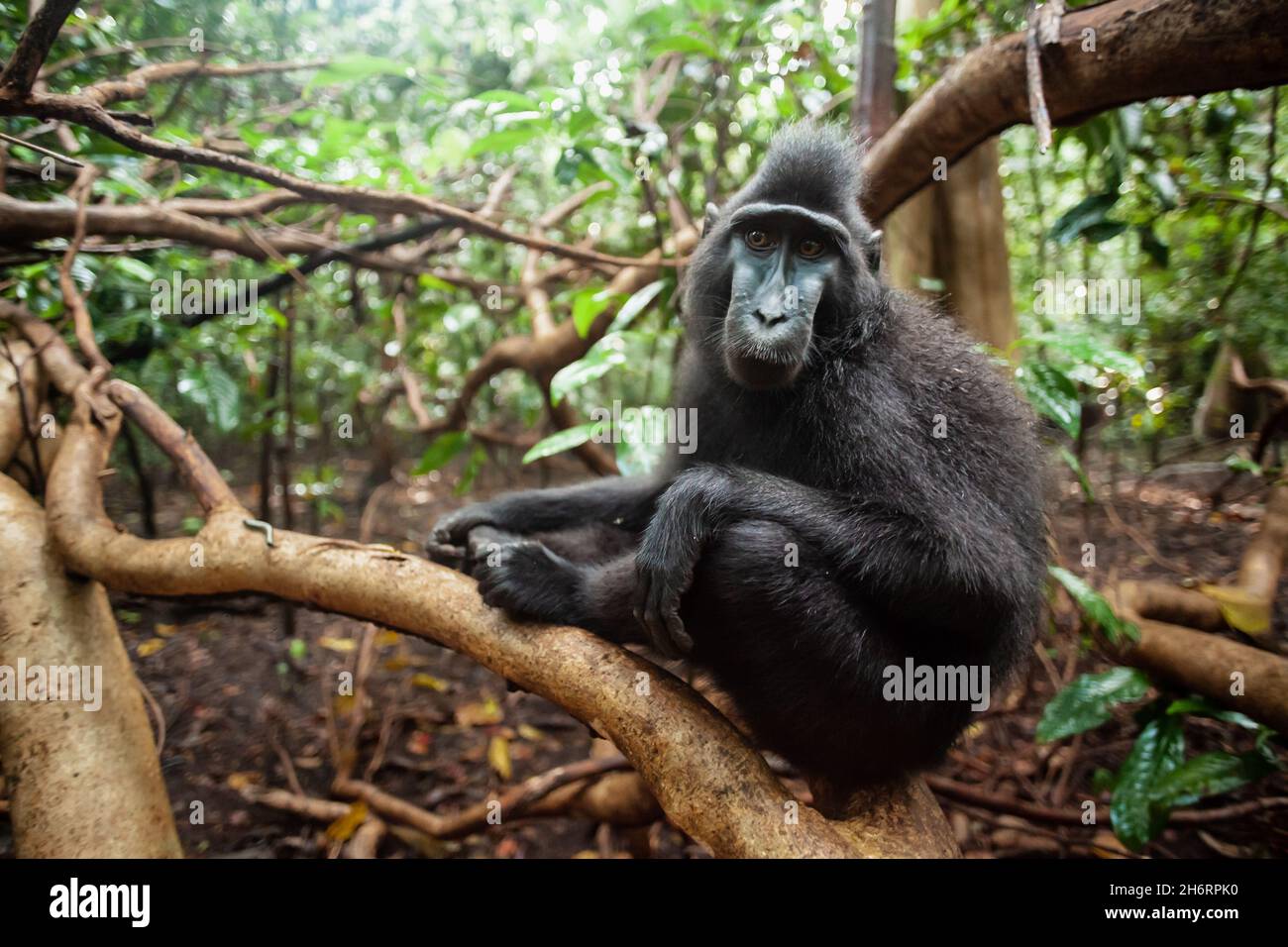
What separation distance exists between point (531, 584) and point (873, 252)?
78.5 inches

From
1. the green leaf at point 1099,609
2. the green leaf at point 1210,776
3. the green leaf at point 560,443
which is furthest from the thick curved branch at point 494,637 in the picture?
the green leaf at point 1210,776

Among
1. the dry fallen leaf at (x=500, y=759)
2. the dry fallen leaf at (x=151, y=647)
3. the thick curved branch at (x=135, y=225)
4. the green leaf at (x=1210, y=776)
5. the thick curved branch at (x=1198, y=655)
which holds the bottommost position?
the dry fallen leaf at (x=500, y=759)

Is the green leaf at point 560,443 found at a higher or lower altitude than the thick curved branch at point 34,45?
lower

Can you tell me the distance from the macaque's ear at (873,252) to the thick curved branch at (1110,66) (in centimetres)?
61

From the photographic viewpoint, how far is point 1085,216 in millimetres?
3730

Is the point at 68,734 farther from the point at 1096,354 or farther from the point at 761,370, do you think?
the point at 1096,354

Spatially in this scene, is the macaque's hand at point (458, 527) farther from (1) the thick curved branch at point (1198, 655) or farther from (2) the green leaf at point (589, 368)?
(1) the thick curved branch at point (1198, 655)

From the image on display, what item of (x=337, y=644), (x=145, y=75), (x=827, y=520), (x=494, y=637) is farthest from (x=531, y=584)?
(x=337, y=644)

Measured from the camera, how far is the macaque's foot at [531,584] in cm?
249

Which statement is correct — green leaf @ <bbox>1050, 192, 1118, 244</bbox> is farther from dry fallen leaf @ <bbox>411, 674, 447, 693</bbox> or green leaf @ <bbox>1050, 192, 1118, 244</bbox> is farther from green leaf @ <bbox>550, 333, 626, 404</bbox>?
dry fallen leaf @ <bbox>411, 674, 447, 693</bbox>

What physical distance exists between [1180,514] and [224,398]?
8.03m

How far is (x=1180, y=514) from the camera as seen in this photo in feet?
21.6

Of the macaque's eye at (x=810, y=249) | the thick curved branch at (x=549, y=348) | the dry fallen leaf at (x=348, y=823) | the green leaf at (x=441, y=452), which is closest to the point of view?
the macaque's eye at (x=810, y=249)

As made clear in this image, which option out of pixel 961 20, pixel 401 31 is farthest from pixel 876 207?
pixel 401 31
